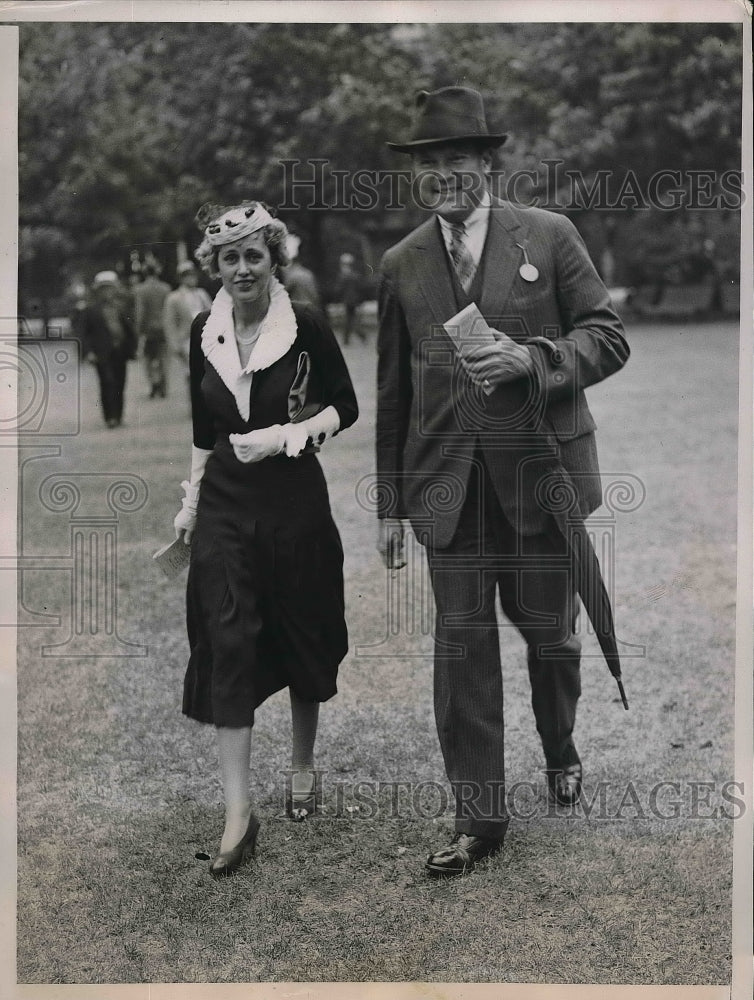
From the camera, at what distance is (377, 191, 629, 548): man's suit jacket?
5688 mm

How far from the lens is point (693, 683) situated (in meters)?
6.68

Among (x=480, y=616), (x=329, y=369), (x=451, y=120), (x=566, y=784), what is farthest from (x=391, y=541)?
(x=451, y=120)

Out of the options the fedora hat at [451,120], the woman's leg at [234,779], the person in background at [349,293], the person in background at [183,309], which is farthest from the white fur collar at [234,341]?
the woman's leg at [234,779]

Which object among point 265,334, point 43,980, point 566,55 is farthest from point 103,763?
point 566,55

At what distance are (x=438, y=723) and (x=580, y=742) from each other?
2.52 feet

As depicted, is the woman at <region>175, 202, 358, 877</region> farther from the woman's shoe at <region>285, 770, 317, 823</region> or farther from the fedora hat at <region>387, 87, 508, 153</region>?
the fedora hat at <region>387, 87, 508, 153</region>

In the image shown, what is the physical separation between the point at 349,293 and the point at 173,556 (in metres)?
1.18

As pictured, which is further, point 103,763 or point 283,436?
point 103,763

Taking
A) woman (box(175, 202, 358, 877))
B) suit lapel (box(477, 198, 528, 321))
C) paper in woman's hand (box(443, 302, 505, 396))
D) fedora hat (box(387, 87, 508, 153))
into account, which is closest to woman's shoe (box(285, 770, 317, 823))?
woman (box(175, 202, 358, 877))

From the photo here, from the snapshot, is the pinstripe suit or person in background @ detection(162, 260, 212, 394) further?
person in background @ detection(162, 260, 212, 394)

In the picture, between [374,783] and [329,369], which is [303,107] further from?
[374,783]

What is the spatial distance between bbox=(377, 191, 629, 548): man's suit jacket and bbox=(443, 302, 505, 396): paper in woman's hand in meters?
0.03

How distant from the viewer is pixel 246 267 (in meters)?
5.66

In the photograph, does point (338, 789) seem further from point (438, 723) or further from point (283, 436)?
point (283, 436)
